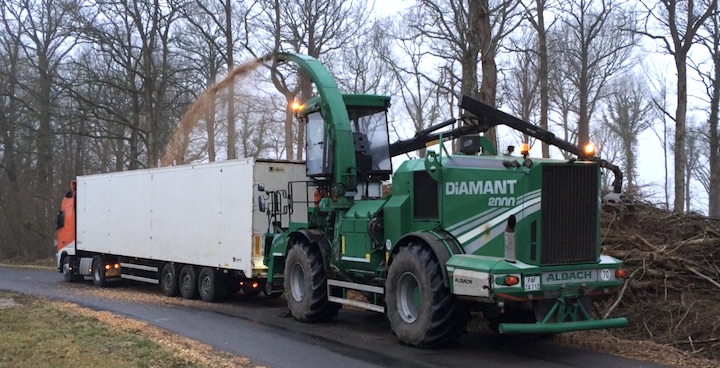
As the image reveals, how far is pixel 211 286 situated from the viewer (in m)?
15.0

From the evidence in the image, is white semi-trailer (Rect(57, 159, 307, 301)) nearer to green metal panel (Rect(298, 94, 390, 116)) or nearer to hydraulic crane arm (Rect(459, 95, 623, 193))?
green metal panel (Rect(298, 94, 390, 116))

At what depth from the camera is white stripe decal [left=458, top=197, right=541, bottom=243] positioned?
8.56 meters

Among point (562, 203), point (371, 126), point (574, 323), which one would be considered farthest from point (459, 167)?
point (371, 126)

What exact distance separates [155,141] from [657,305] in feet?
80.1

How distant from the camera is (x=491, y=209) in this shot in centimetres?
890

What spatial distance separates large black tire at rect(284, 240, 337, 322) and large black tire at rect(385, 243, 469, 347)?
86.8 inches

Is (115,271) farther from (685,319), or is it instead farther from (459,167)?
(685,319)

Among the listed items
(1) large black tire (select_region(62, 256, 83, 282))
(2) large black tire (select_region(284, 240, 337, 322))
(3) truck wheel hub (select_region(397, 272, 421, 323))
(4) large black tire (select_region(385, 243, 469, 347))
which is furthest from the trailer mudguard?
(1) large black tire (select_region(62, 256, 83, 282))

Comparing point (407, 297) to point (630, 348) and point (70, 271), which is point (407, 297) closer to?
point (630, 348)

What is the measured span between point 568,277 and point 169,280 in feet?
35.4

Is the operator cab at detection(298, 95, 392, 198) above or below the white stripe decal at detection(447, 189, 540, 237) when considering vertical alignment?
above

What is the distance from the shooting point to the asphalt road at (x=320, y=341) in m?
8.67

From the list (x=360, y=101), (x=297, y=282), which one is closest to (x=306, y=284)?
(x=297, y=282)

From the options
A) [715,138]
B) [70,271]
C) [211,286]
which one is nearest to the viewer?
[211,286]
